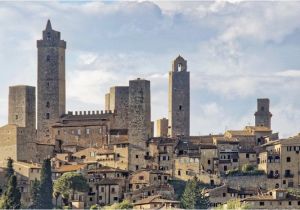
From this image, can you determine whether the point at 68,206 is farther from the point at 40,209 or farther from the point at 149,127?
the point at 149,127

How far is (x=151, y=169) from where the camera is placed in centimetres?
11150

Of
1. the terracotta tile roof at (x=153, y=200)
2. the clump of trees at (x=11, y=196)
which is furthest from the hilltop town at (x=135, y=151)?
the clump of trees at (x=11, y=196)

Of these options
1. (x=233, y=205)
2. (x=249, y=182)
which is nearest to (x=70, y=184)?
(x=233, y=205)

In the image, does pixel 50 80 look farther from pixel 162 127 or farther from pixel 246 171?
pixel 246 171

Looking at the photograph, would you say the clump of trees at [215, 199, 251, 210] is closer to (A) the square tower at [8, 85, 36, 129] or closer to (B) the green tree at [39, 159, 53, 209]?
(B) the green tree at [39, 159, 53, 209]

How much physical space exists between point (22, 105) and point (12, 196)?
15840 millimetres

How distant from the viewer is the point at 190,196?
345 feet

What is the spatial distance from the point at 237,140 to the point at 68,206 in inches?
570

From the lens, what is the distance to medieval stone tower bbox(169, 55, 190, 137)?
122375 millimetres

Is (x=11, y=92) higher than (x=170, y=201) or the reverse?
higher

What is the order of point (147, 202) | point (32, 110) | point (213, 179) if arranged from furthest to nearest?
1. point (32, 110)
2. point (213, 179)
3. point (147, 202)

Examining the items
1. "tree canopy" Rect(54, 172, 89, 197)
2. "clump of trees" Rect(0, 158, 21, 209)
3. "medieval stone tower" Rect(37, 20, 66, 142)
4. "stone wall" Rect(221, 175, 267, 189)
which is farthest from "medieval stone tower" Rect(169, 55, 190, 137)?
"clump of trees" Rect(0, 158, 21, 209)

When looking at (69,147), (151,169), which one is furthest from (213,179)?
(69,147)

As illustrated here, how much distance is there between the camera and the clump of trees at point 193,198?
105 metres
